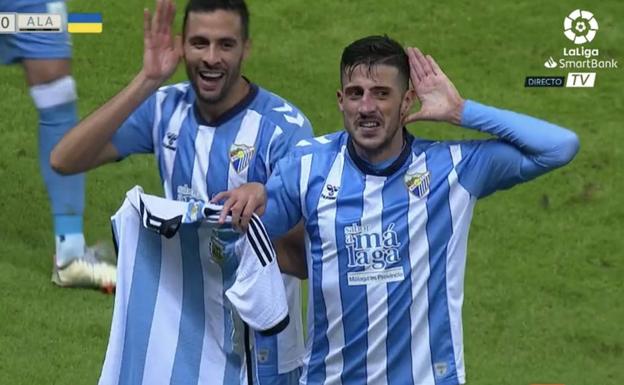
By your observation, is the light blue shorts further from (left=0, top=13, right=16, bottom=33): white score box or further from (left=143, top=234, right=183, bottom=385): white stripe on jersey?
(left=143, top=234, right=183, bottom=385): white stripe on jersey

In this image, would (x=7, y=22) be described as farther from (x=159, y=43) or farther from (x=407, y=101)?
(x=407, y=101)

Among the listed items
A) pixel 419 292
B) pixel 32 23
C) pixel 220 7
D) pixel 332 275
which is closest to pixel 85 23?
pixel 32 23

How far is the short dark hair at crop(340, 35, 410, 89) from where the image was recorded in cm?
446

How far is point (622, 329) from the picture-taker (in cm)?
716

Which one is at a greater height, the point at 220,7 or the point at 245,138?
the point at 220,7

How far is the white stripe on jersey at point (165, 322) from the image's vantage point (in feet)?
15.6

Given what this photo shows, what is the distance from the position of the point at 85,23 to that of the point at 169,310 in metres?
5.68

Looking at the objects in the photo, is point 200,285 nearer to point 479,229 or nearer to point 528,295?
point 528,295

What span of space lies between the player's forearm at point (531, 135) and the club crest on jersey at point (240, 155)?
855mm

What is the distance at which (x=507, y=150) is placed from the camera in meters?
4.46

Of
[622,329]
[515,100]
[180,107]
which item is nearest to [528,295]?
[622,329]

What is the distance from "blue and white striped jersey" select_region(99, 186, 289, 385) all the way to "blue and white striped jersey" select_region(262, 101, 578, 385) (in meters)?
0.32

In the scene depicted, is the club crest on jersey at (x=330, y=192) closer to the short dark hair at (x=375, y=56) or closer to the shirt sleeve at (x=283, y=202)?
the shirt sleeve at (x=283, y=202)

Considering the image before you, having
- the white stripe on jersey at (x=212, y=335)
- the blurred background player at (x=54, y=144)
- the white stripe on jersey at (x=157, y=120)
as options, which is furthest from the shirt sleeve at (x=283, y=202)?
the blurred background player at (x=54, y=144)
